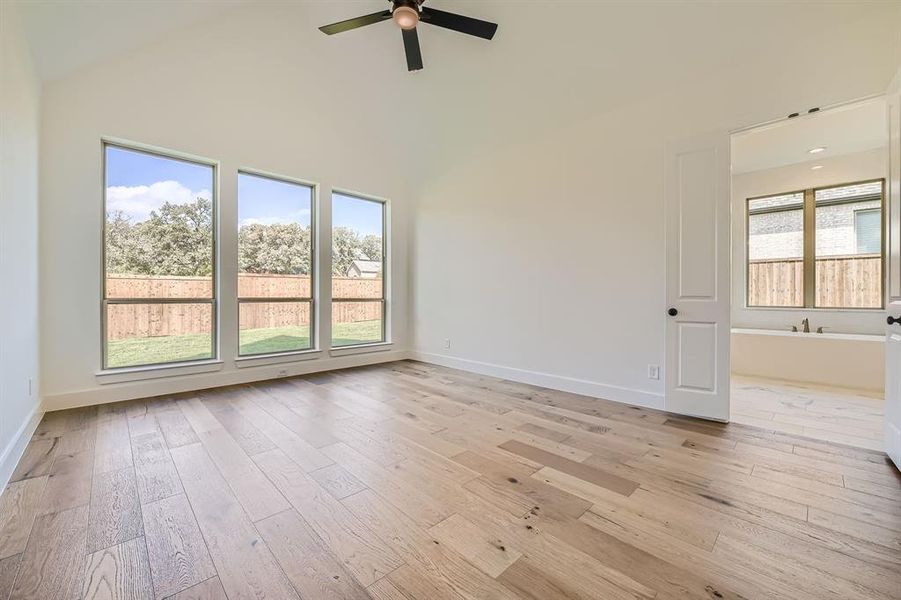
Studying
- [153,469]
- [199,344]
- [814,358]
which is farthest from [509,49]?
[814,358]

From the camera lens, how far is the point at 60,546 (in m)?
1.51

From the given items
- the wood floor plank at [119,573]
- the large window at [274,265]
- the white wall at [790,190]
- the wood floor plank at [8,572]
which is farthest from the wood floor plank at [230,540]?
the white wall at [790,190]

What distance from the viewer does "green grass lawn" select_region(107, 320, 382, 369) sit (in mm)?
3643

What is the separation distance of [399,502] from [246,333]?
3.38 metres

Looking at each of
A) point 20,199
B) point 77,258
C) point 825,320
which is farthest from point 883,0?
point 77,258

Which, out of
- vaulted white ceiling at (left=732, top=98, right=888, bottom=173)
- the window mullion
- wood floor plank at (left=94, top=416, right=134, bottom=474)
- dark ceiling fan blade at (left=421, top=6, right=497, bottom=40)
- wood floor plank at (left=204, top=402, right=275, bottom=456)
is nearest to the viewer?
wood floor plank at (left=94, top=416, right=134, bottom=474)

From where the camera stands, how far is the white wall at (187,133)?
323 centimetres

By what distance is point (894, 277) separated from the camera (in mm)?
2363

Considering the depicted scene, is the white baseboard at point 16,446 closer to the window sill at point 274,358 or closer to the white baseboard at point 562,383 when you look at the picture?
the window sill at point 274,358

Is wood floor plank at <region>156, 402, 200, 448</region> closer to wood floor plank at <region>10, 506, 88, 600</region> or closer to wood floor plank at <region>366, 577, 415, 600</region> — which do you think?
wood floor plank at <region>10, 506, 88, 600</region>

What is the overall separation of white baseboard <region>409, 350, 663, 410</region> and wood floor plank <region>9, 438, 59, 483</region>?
382 centimetres

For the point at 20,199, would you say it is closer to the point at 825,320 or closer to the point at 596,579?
the point at 596,579

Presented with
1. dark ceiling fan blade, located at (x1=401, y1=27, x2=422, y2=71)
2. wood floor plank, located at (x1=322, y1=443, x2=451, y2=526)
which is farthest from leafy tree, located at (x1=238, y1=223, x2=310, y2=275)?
wood floor plank, located at (x1=322, y1=443, x2=451, y2=526)

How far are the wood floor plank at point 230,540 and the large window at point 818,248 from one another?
6827 mm
